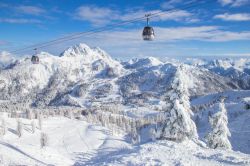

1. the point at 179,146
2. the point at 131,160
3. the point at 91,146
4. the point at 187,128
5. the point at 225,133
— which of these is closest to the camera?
the point at 131,160

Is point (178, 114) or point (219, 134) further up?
point (178, 114)

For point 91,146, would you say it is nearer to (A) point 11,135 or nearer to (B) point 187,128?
(A) point 11,135

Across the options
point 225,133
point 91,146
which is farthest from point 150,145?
point 91,146

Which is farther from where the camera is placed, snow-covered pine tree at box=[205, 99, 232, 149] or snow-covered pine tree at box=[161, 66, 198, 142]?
snow-covered pine tree at box=[205, 99, 232, 149]

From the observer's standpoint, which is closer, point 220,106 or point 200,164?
point 200,164

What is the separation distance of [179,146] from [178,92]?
463 inches

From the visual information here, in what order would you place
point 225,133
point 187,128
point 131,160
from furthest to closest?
point 225,133
point 187,128
point 131,160

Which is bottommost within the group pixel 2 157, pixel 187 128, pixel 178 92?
pixel 2 157

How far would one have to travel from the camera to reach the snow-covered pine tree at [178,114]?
5337 cm

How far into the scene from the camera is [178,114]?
53438 mm

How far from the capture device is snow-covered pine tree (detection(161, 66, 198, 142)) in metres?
53.4

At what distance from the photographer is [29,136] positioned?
624ft

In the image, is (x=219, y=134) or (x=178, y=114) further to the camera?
(x=219, y=134)

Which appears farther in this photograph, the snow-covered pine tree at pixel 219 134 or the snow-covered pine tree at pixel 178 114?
the snow-covered pine tree at pixel 219 134
